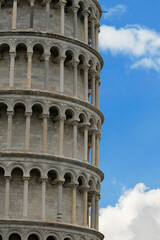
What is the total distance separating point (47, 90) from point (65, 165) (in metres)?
4.68

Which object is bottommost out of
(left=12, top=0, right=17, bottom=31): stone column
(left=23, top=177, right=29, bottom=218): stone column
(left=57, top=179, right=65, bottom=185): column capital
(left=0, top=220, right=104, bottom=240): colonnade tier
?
(left=0, top=220, right=104, bottom=240): colonnade tier

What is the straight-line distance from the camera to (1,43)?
38781 mm

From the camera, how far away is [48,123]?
38250mm

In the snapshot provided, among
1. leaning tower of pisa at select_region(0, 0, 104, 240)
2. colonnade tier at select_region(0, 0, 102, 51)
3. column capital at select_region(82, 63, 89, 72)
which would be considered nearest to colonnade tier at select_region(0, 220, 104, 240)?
leaning tower of pisa at select_region(0, 0, 104, 240)

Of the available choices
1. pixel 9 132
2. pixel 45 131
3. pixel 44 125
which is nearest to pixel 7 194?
pixel 9 132

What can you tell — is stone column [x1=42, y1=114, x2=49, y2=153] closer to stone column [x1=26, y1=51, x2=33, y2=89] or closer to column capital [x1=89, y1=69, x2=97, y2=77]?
stone column [x1=26, y1=51, x2=33, y2=89]

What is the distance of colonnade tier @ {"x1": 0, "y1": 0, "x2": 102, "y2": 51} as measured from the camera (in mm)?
40156

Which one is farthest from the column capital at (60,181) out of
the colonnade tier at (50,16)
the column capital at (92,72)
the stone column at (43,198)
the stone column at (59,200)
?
the colonnade tier at (50,16)

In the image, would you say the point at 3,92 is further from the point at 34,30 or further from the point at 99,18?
the point at 99,18

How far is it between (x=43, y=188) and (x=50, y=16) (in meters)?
11.7

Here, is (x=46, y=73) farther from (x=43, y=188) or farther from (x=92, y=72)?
(x=43, y=188)

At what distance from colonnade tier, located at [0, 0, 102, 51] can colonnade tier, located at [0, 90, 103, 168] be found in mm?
4978

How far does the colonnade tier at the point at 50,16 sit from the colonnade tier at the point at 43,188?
28.6ft

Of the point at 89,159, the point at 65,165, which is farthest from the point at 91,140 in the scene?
the point at 65,165
